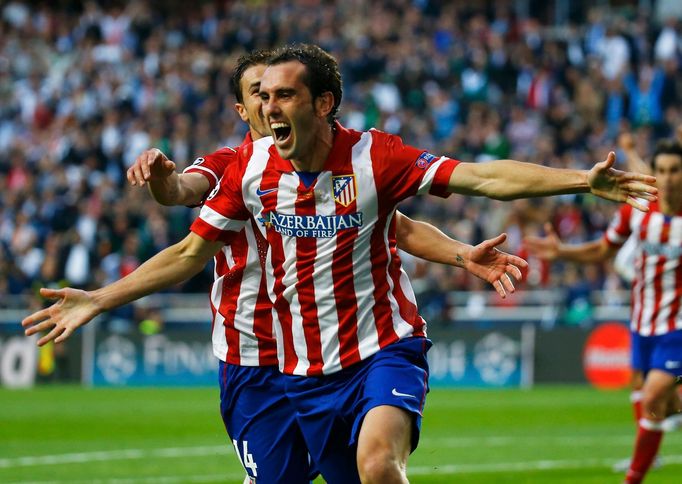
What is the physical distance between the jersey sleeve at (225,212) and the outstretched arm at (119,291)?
0.17 ft

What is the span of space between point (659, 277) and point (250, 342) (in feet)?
16.0

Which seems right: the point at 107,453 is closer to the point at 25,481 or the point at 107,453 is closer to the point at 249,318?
the point at 25,481

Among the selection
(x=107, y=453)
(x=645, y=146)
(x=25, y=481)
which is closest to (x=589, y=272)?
(x=645, y=146)

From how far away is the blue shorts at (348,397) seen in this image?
6.11 m

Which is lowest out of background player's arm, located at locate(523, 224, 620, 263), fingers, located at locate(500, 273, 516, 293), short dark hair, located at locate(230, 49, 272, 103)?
background player's arm, located at locate(523, 224, 620, 263)

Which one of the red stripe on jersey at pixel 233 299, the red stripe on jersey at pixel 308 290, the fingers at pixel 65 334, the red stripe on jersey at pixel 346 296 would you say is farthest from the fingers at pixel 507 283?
the fingers at pixel 65 334

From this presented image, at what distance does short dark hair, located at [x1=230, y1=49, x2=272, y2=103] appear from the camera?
24.1 feet

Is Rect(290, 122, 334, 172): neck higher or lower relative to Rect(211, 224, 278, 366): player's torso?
higher

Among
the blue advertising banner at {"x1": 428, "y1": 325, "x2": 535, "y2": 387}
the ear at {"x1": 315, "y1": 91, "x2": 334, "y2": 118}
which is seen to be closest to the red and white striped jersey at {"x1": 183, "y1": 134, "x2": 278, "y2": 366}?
the ear at {"x1": 315, "y1": 91, "x2": 334, "y2": 118}

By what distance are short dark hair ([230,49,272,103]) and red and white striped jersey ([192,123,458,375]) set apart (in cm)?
106

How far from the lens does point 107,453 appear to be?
1297cm

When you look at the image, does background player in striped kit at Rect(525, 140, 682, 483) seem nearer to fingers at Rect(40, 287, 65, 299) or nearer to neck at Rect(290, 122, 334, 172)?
neck at Rect(290, 122, 334, 172)

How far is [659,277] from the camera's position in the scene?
10562mm

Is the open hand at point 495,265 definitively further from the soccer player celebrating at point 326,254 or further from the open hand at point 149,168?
the open hand at point 149,168
